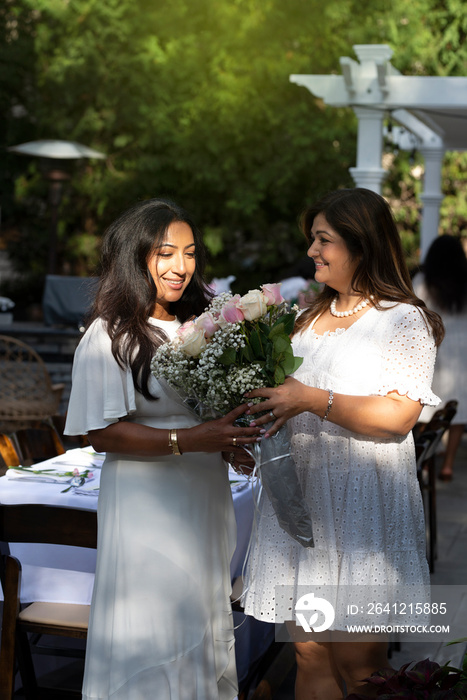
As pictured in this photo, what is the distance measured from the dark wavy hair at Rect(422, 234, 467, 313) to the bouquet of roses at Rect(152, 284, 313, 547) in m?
4.66

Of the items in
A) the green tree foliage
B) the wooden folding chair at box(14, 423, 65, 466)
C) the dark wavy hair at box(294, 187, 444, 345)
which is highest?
the green tree foliage

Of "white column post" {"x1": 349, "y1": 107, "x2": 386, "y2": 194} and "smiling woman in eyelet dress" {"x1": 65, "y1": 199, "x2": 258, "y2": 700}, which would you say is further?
"white column post" {"x1": 349, "y1": 107, "x2": 386, "y2": 194}

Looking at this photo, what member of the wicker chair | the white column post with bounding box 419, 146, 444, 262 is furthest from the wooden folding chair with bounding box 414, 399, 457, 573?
the white column post with bounding box 419, 146, 444, 262

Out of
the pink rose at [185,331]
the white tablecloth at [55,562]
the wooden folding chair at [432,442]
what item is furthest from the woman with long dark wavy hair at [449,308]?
the pink rose at [185,331]

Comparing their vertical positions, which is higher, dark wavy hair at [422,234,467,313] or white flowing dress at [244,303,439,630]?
dark wavy hair at [422,234,467,313]

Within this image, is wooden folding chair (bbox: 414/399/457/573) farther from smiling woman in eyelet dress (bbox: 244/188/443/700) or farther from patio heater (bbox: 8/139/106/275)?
patio heater (bbox: 8/139/106/275)

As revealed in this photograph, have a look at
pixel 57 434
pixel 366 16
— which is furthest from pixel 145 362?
pixel 366 16

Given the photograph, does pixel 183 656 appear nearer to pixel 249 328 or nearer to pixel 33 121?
pixel 249 328

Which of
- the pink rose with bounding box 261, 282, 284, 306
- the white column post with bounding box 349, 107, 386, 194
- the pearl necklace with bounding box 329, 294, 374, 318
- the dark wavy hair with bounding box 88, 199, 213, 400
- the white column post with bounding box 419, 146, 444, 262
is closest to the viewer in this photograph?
the pink rose with bounding box 261, 282, 284, 306

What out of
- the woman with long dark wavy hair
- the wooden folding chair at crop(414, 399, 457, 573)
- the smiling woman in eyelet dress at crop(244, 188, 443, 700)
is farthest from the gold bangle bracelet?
the woman with long dark wavy hair

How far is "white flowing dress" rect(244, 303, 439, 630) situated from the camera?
7.68 ft

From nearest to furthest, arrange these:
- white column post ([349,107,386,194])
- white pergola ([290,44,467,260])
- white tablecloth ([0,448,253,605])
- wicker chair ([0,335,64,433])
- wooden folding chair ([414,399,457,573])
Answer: white tablecloth ([0,448,253,605]) < wooden folding chair ([414,399,457,573]) < white pergola ([290,44,467,260]) < white column post ([349,107,386,194]) < wicker chair ([0,335,64,433])

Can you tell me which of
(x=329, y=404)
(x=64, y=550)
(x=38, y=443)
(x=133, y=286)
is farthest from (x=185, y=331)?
(x=38, y=443)

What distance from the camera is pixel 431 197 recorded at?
9.34 m
